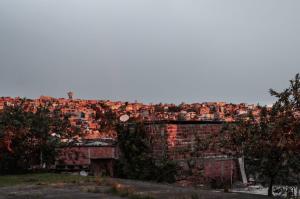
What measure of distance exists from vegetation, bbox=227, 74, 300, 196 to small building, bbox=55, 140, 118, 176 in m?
7.48

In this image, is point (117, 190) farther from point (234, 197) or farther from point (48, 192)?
point (234, 197)

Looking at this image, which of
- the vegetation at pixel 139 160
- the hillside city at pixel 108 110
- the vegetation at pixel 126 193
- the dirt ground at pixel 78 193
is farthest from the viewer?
the hillside city at pixel 108 110

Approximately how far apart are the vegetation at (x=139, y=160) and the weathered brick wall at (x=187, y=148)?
0.72ft

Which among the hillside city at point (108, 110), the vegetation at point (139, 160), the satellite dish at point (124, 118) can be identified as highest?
the hillside city at point (108, 110)

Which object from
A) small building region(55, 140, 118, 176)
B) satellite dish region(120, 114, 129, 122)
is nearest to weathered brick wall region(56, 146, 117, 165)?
small building region(55, 140, 118, 176)

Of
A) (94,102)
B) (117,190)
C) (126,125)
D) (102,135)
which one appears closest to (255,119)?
(117,190)

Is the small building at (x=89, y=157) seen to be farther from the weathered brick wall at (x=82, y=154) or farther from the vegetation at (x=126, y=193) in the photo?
the vegetation at (x=126, y=193)

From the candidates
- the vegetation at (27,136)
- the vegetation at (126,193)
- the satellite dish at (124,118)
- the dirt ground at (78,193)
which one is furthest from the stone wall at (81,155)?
the vegetation at (126,193)

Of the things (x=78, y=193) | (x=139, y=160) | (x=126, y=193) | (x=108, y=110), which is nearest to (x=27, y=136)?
(x=139, y=160)

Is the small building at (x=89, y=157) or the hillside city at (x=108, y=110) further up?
the hillside city at (x=108, y=110)

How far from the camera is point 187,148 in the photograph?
48.4 feet

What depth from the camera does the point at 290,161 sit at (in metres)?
9.46

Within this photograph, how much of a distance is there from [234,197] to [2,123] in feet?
30.1

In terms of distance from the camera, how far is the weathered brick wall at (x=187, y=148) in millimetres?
15102
